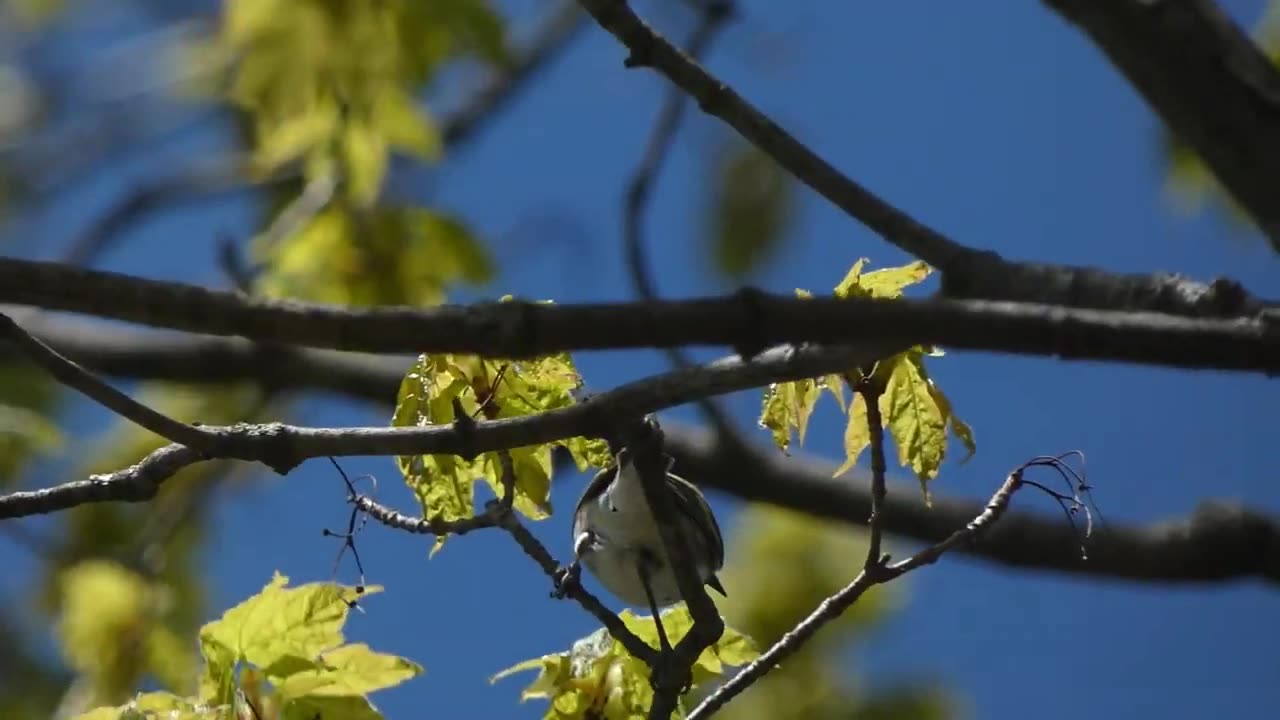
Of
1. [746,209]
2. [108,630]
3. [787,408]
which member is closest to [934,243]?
[787,408]

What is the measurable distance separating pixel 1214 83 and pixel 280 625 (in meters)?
0.93

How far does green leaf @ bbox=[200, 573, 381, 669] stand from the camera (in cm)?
131

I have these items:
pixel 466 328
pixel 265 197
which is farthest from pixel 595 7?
pixel 265 197

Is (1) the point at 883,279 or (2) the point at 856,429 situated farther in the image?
(2) the point at 856,429

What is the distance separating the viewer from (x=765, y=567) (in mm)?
2943

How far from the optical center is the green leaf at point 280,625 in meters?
1.31

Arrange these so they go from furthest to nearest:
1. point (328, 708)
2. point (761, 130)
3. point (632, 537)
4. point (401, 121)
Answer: point (401, 121), point (632, 537), point (328, 708), point (761, 130)

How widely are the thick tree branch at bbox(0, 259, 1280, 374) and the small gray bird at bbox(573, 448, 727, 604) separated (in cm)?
66

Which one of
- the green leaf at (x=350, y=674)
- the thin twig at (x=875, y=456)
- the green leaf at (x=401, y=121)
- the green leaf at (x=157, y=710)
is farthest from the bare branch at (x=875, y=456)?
the green leaf at (x=401, y=121)

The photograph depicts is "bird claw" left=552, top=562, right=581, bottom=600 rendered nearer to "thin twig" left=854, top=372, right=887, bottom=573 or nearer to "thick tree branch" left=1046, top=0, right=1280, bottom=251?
"thin twig" left=854, top=372, right=887, bottom=573

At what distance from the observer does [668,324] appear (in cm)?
80

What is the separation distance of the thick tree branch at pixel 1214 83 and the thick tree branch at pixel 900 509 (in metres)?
1.80

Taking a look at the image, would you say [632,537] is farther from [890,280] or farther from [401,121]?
[401,121]

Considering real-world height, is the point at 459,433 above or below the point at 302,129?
below
